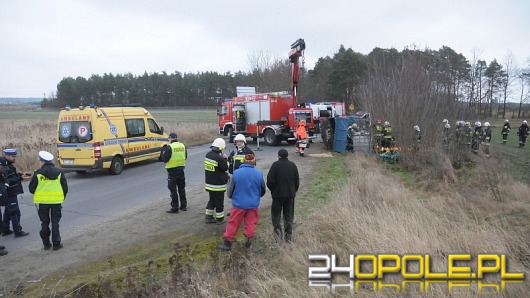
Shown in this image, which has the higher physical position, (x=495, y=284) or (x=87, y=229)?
(x=495, y=284)

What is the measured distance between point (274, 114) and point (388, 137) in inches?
276

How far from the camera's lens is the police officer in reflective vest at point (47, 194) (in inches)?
233

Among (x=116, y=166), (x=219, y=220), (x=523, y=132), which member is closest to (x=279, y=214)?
(x=219, y=220)

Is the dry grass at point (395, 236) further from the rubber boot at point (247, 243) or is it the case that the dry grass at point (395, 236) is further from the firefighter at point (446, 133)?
the firefighter at point (446, 133)

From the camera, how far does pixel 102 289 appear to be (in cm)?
442

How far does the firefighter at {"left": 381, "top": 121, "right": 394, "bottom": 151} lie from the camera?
49.2 ft

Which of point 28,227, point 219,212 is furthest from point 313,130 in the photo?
point 28,227

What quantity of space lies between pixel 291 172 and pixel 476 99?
49.9ft

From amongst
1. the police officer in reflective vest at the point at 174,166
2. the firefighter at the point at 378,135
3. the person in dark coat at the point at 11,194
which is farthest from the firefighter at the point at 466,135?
the person in dark coat at the point at 11,194

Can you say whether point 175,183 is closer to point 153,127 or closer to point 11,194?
point 11,194

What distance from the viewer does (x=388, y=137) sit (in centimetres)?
1499

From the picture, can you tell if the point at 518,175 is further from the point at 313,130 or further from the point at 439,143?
the point at 313,130

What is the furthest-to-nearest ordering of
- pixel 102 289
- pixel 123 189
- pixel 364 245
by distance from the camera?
pixel 123 189, pixel 364 245, pixel 102 289

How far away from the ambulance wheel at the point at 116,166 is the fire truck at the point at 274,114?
8.56 m
